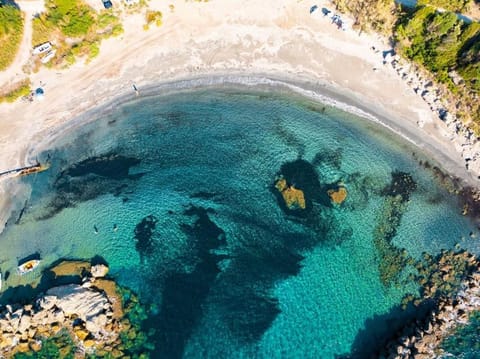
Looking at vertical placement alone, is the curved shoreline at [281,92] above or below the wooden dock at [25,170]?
above

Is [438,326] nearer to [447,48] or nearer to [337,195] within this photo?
[337,195]

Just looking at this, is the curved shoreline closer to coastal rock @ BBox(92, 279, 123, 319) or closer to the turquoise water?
the turquoise water

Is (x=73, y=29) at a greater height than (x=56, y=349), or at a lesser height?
greater

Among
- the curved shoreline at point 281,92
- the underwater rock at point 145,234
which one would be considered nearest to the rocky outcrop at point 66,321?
the underwater rock at point 145,234

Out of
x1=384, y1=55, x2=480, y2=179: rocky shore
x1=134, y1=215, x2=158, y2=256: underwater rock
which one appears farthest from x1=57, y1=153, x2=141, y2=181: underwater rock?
x1=384, y1=55, x2=480, y2=179: rocky shore

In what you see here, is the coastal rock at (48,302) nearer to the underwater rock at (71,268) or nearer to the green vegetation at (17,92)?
the underwater rock at (71,268)

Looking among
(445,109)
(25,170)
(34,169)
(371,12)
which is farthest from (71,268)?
(445,109)

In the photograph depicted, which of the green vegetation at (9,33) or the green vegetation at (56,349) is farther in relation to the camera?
the green vegetation at (9,33)
